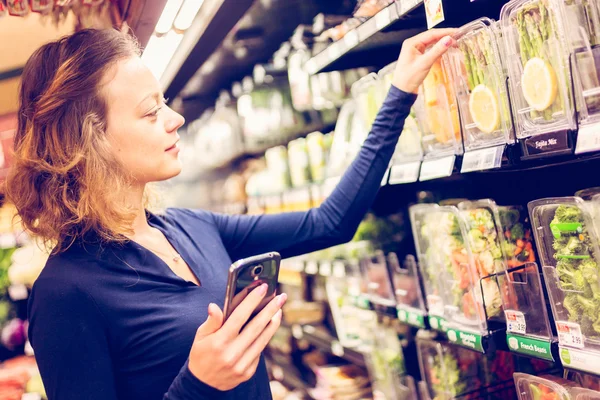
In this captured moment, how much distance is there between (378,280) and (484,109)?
3.12 ft

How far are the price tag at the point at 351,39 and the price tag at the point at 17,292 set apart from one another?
2655mm

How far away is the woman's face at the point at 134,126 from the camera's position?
4.84ft

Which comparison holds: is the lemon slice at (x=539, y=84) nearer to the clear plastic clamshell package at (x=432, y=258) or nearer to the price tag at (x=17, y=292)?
the clear plastic clamshell package at (x=432, y=258)

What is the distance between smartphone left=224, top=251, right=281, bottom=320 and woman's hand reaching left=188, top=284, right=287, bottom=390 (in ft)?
0.04

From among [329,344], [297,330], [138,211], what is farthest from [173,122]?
[297,330]

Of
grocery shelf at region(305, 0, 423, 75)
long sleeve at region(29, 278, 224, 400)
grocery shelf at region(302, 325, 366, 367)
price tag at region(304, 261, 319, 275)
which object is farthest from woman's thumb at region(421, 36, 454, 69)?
price tag at region(304, 261, 319, 275)

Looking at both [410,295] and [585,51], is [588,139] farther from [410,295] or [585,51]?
[410,295]

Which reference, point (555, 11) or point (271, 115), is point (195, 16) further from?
point (271, 115)

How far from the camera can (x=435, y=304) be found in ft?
5.95

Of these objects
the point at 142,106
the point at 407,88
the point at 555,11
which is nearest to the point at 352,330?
the point at 407,88

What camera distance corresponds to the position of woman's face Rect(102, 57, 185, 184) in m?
1.47

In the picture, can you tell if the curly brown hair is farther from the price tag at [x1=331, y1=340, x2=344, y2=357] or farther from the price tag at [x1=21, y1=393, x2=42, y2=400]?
the price tag at [x1=21, y1=393, x2=42, y2=400]

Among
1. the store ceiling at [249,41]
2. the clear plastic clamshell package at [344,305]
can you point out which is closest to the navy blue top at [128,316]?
the clear plastic clamshell package at [344,305]

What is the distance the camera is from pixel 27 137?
4.85 feet
